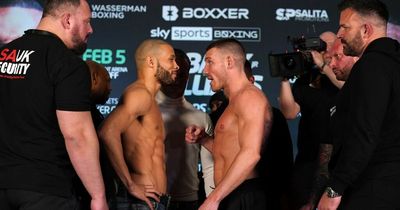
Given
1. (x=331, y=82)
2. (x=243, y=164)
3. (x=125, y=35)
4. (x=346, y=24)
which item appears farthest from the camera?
(x=125, y=35)

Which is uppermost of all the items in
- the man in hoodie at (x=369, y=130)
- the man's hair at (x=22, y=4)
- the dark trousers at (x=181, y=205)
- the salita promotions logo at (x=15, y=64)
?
the man's hair at (x=22, y=4)

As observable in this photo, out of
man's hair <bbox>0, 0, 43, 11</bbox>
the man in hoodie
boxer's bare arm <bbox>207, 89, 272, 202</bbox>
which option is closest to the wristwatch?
the man in hoodie

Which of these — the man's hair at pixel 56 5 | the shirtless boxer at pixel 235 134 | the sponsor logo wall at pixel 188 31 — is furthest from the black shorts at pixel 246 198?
the sponsor logo wall at pixel 188 31

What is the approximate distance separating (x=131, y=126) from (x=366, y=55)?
114 cm

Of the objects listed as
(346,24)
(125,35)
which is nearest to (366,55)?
(346,24)

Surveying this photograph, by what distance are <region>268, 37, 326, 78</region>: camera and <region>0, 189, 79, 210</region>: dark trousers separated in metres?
1.50

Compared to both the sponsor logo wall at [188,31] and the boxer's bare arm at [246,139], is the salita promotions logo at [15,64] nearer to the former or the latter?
the boxer's bare arm at [246,139]

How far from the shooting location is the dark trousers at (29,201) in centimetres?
247

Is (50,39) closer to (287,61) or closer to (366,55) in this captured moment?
(366,55)

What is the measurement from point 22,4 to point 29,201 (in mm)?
2626

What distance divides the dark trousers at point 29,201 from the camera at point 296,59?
1503mm

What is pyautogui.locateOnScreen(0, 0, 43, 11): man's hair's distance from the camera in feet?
15.8

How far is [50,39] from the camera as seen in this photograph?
257 centimetres

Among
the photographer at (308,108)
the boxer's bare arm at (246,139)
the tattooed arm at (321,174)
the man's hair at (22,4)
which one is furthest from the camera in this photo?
the man's hair at (22,4)
